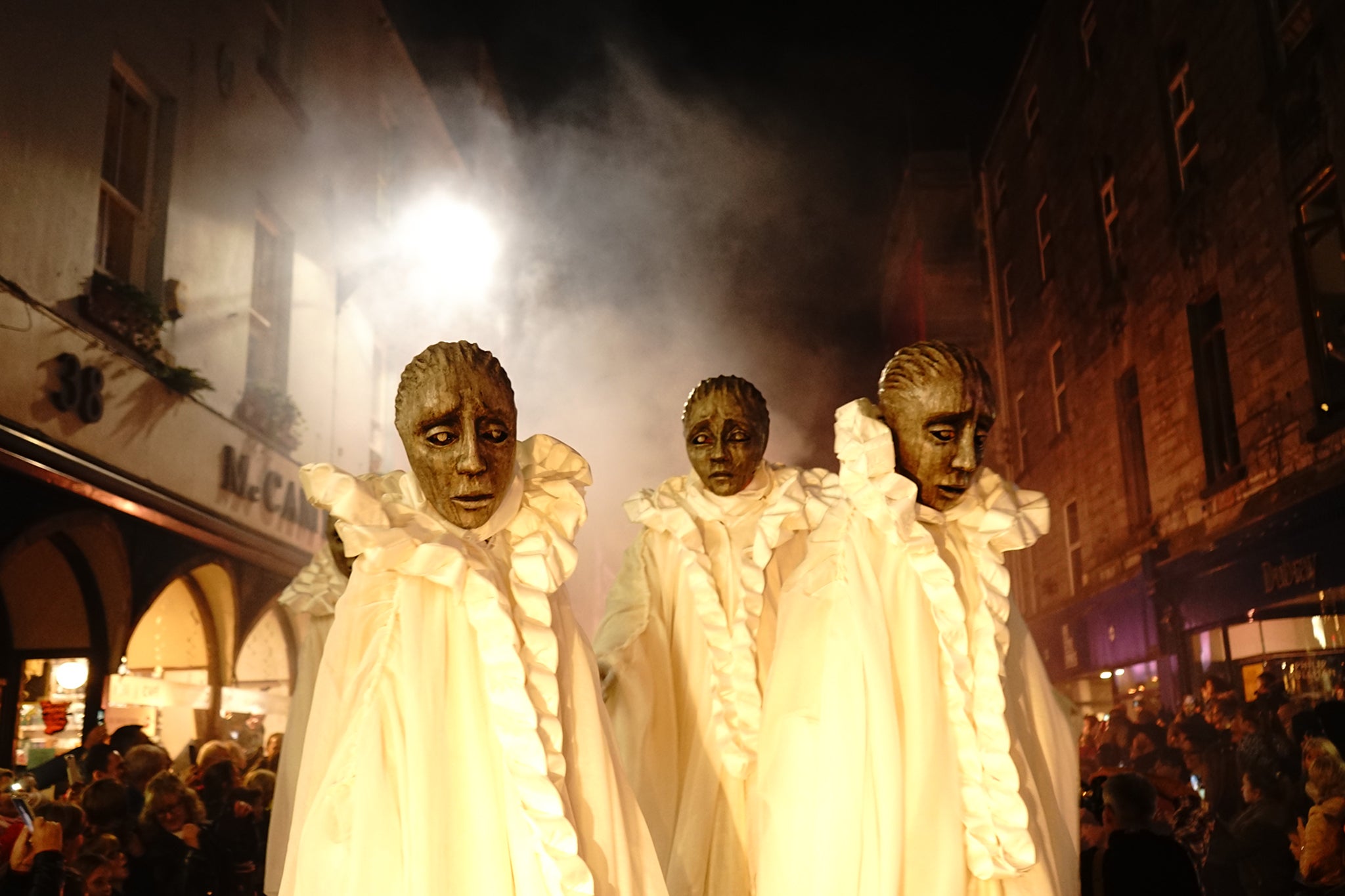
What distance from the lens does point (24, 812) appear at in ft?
13.8

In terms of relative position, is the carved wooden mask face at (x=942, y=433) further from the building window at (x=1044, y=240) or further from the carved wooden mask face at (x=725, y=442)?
the building window at (x=1044, y=240)

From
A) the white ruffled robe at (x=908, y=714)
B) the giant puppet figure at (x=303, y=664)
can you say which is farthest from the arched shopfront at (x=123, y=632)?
the white ruffled robe at (x=908, y=714)

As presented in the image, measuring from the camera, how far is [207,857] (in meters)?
5.08

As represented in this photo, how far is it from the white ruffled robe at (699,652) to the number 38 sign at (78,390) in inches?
92.7

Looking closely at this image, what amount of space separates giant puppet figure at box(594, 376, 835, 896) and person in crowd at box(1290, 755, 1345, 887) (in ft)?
6.47

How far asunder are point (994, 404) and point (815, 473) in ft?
4.32

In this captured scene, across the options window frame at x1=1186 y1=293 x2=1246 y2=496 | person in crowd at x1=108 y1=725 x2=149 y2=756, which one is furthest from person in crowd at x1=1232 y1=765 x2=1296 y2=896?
person in crowd at x1=108 y1=725 x2=149 y2=756

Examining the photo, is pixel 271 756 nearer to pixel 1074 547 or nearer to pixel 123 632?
pixel 123 632

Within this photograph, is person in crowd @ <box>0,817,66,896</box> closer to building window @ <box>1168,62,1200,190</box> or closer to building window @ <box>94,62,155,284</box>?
building window @ <box>94,62,155,284</box>

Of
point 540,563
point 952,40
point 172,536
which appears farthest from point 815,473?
point 952,40

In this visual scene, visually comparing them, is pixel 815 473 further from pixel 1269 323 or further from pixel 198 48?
pixel 198 48

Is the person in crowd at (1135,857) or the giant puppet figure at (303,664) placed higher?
the giant puppet figure at (303,664)

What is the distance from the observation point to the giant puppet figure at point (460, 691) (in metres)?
1.98

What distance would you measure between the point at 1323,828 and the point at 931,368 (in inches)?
103
